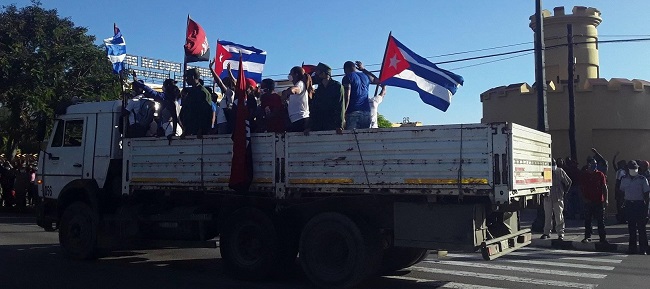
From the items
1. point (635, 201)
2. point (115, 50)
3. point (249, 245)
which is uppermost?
point (115, 50)

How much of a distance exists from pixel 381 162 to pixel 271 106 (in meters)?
2.46

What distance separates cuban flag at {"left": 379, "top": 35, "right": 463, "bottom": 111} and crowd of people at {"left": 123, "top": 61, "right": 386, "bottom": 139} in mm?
352

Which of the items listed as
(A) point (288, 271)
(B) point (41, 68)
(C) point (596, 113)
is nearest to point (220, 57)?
(A) point (288, 271)

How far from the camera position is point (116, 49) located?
14039mm

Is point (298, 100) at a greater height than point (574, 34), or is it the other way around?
point (574, 34)

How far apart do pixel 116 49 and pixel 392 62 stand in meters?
7.17

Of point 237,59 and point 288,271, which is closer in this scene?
point 288,271

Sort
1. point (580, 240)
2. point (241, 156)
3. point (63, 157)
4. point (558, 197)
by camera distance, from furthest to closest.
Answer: point (580, 240)
point (558, 197)
point (63, 157)
point (241, 156)

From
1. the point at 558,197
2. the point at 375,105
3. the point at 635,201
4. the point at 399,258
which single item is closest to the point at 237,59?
the point at 375,105

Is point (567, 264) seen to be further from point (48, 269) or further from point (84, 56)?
point (84, 56)

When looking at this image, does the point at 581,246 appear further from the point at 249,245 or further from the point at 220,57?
the point at 220,57

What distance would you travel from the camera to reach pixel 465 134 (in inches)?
285

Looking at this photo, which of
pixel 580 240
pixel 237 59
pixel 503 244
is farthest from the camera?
pixel 580 240

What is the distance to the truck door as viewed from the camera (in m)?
10.9
